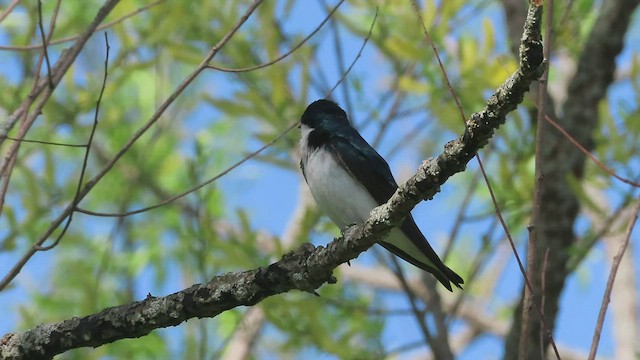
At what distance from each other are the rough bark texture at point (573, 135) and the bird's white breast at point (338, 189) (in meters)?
1.36

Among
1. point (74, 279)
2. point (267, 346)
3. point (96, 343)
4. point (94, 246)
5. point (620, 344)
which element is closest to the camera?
point (96, 343)

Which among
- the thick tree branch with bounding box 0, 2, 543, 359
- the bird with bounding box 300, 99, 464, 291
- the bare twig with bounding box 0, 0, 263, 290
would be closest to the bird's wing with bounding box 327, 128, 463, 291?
the bird with bounding box 300, 99, 464, 291

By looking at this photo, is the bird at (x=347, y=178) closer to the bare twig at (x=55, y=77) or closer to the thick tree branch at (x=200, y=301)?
the thick tree branch at (x=200, y=301)

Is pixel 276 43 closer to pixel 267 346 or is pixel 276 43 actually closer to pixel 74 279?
pixel 74 279

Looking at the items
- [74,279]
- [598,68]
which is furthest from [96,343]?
[598,68]

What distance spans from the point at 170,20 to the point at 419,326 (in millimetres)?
2168

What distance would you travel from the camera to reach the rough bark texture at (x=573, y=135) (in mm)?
5531

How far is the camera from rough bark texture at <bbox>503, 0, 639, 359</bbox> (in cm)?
553

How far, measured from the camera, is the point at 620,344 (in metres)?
8.55

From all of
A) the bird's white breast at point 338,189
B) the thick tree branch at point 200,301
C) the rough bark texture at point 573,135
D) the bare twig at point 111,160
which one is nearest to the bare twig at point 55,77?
the bare twig at point 111,160

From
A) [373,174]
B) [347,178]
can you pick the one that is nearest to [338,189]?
[347,178]

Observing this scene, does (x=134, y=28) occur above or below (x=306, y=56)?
above

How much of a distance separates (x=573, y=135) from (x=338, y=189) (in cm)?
180

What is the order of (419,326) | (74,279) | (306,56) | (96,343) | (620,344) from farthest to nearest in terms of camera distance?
(620,344) < (74,279) < (306,56) < (419,326) < (96,343)
